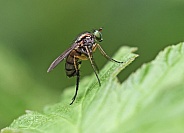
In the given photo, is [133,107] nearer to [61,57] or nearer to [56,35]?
[61,57]

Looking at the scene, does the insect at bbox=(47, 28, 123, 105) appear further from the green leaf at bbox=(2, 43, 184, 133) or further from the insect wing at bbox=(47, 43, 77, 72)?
the green leaf at bbox=(2, 43, 184, 133)

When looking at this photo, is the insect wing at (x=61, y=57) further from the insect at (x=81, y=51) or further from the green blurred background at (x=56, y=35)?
the green blurred background at (x=56, y=35)

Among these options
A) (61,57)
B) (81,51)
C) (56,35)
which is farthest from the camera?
(56,35)

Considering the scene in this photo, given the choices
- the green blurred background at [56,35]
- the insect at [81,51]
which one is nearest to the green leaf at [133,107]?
the insect at [81,51]

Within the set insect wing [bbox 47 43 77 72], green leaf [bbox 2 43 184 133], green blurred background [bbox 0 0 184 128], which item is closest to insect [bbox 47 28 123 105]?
insect wing [bbox 47 43 77 72]

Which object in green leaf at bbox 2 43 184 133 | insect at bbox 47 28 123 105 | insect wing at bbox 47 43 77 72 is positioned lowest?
green leaf at bbox 2 43 184 133

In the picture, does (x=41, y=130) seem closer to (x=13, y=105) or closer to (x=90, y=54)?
(x=90, y=54)

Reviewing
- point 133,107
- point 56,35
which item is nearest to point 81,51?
point 133,107
